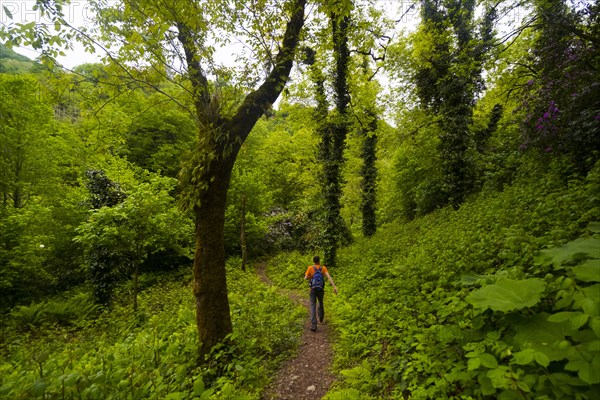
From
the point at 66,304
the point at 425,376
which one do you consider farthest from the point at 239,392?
the point at 66,304

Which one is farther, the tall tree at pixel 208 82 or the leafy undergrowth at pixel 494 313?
the tall tree at pixel 208 82

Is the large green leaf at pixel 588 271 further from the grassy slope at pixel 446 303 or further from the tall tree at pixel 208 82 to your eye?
the tall tree at pixel 208 82

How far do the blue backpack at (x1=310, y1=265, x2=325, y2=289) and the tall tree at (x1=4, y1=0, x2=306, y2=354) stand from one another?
8.46 feet

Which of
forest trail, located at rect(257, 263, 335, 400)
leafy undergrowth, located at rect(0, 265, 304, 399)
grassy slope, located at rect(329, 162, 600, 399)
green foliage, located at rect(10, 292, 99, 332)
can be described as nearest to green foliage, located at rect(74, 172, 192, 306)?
green foliage, located at rect(10, 292, 99, 332)

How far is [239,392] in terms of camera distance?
13.2ft

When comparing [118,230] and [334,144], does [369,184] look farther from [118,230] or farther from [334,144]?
[118,230]

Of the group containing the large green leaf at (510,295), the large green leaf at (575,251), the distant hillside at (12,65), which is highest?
the distant hillside at (12,65)

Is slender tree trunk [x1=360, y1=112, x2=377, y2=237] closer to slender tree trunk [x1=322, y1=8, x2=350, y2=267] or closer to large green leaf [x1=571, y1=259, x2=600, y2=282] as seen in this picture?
slender tree trunk [x1=322, y1=8, x2=350, y2=267]

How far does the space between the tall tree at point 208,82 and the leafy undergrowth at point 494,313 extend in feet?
9.15

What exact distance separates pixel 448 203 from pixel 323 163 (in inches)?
245

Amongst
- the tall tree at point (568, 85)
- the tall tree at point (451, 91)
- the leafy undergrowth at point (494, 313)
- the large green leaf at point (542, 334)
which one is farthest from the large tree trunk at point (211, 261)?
the tall tree at point (451, 91)

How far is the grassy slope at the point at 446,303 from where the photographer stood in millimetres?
2984

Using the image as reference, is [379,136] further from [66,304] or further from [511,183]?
[66,304]

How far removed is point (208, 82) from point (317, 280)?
5176 mm
